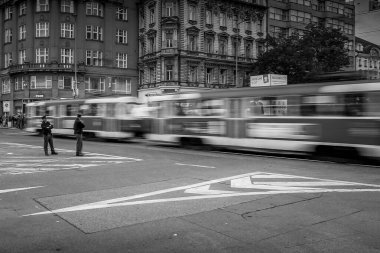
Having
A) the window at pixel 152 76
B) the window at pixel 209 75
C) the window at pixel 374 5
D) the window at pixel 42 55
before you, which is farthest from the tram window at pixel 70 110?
the window at pixel 209 75

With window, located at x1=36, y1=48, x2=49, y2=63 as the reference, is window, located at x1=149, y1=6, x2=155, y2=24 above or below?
above

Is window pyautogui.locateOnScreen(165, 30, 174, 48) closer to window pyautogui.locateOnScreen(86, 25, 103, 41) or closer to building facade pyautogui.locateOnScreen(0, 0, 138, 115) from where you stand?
building facade pyautogui.locateOnScreen(0, 0, 138, 115)

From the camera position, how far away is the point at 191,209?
25.1 ft

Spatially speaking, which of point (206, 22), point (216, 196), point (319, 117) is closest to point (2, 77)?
point (206, 22)

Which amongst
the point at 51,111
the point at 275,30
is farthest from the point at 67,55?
the point at 275,30

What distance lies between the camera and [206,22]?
55.2 metres

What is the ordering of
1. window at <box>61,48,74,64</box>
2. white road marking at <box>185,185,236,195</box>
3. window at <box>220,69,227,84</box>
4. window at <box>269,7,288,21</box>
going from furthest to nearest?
1. window at <box>269,7,288,21</box>
2. window at <box>220,69,227,84</box>
3. window at <box>61,48,74,64</box>
4. white road marking at <box>185,185,236,195</box>

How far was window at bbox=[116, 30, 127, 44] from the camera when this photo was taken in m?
57.8

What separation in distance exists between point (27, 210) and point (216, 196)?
373 centimetres

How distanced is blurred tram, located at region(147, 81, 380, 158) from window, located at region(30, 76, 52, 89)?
114 feet

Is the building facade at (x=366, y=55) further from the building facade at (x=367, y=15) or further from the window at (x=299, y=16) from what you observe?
the building facade at (x=367, y=15)

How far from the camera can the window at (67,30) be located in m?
53.9

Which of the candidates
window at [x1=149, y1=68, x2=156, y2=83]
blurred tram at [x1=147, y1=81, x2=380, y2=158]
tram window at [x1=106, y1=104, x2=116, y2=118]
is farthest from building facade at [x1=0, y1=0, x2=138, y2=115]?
blurred tram at [x1=147, y1=81, x2=380, y2=158]

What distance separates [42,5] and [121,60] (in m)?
12.3
